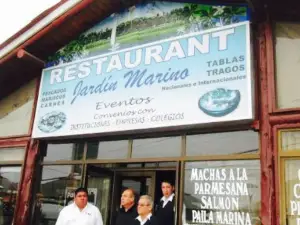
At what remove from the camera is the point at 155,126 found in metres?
5.95

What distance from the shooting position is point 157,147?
20.4 feet

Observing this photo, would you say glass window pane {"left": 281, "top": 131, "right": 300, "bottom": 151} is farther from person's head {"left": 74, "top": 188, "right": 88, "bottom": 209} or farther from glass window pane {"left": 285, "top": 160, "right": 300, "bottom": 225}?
person's head {"left": 74, "top": 188, "right": 88, "bottom": 209}

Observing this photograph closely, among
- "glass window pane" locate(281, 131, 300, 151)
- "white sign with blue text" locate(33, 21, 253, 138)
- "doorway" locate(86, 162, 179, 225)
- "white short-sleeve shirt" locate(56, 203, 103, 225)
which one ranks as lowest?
"white short-sleeve shirt" locate(56, 203, 103, 225)

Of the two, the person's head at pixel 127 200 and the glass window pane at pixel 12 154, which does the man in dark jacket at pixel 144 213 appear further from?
the glass window pane at pixel 12 154

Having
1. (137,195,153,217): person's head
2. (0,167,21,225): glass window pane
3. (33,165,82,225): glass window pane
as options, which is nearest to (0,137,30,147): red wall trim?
(0,167,21,225): glass window pane

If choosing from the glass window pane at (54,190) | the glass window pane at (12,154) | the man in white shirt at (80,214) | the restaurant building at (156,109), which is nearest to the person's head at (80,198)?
the man in white shirt at (80,214)

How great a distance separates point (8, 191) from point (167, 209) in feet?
12.4

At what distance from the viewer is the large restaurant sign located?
219 inches

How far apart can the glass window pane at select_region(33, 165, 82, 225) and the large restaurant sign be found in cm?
73

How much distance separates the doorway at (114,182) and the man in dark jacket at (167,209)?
101cm

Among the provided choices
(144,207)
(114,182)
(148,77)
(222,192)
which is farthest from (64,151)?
(222,192)

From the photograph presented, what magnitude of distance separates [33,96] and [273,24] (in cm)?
496

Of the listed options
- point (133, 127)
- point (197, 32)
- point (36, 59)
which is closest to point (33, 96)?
point (36, 59)

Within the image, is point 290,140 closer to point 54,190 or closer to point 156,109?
point 156,109
